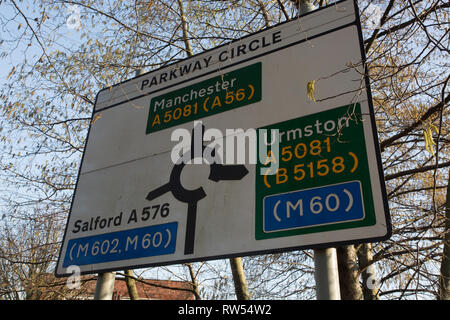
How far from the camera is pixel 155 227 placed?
2.58 meters

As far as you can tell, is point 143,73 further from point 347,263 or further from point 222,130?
point 347,263

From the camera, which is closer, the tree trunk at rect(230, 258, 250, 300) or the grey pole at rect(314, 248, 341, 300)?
the grey pole at rect(314, 248, 341, 300)

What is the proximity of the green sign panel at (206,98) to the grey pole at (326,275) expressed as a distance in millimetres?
1270

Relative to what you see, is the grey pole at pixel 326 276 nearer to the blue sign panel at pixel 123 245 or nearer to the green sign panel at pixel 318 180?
the green sign panel at pixel 318 180

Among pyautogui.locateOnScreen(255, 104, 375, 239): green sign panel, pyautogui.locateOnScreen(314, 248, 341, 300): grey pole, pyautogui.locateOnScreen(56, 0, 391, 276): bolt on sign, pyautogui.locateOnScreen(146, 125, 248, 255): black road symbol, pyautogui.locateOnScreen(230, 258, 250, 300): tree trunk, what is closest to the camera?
pyautogui.locateOnScreen(314, 248, 341, 300): grey pole

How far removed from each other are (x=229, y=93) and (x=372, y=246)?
187 inches

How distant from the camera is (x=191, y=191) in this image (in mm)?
2617

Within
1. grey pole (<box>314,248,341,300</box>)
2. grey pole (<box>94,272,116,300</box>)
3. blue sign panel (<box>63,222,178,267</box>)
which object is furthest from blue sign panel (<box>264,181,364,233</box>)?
grey pole (<box>94,272,116,300</box>)

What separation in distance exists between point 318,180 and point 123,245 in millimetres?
1475

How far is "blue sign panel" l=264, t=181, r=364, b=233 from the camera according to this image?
75.9 inches

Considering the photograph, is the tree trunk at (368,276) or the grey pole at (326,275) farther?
the tree trunk at (368,276)

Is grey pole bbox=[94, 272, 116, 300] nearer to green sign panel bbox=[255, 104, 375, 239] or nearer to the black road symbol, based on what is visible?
the black road symbol

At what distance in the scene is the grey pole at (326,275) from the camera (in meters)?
1.84

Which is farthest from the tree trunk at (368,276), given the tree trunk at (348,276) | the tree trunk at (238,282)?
the tree trunk at (238,282)
